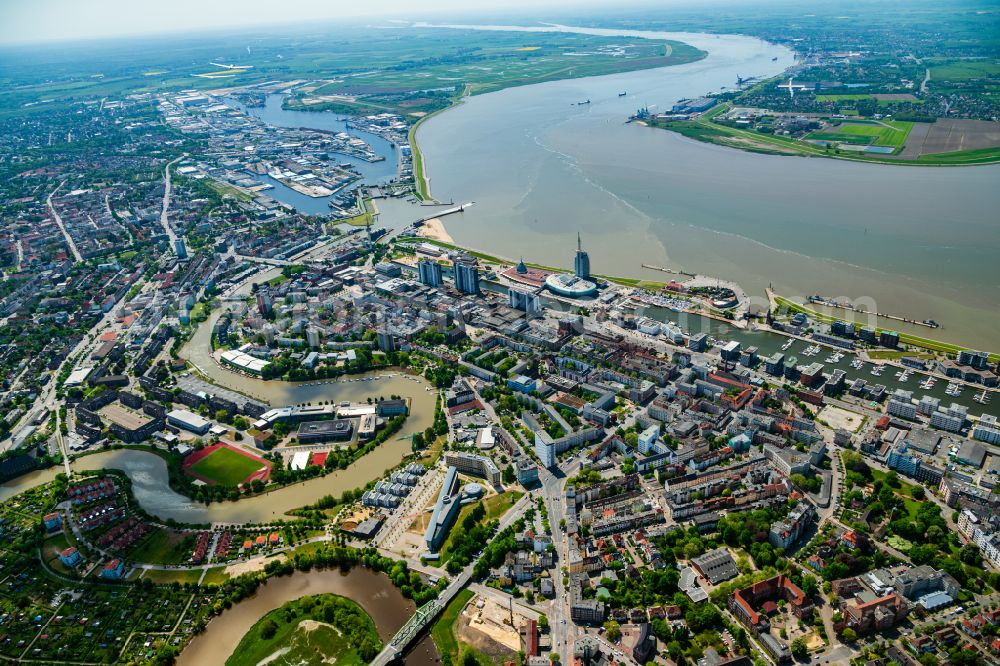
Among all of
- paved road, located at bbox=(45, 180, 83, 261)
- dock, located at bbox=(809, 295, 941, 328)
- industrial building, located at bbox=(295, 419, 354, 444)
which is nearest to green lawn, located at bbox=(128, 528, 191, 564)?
industrial building, located at bbox=(295, 419, 354, 444)

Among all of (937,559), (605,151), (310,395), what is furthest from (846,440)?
(605,151)

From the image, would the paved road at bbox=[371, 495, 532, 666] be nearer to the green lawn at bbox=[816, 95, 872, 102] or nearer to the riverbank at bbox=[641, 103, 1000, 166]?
the riverbank at bbox=[641, 103, 1000, 166]

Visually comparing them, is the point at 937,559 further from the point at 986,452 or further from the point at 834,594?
the point at 986,452

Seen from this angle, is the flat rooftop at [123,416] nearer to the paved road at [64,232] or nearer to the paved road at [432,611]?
the paved road at [432,611]

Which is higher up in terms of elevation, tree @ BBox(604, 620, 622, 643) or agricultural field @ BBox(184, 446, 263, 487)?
tree @ BBox(604, 620, 622, 643)

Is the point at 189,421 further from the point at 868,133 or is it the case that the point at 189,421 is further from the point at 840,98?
the point at 840,98

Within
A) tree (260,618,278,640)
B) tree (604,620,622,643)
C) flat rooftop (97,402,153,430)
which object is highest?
flat rooftop (97,402,153,430)

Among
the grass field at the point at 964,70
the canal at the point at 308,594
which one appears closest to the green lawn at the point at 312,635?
the canal at the point at 308,594

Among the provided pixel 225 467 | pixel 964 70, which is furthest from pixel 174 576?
pixel 964 70
